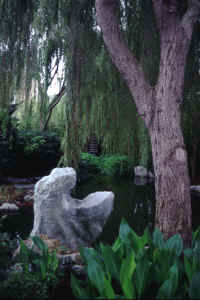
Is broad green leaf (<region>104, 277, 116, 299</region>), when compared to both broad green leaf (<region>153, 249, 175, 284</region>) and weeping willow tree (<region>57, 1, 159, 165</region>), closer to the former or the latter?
broad green leaf (<region>153, 249, 175, 284</region>)

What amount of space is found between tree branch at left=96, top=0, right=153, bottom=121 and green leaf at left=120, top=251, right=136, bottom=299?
4.92 ft

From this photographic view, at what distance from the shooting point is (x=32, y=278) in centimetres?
163

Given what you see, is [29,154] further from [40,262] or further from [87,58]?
[40,262]

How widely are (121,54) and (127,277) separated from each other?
79.1 inches

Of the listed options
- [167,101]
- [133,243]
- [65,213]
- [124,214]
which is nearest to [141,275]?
[133,243]

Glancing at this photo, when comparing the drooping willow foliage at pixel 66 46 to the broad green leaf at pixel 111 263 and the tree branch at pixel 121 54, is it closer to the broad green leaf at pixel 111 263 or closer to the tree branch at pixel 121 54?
the tree branch at pixel 121 54

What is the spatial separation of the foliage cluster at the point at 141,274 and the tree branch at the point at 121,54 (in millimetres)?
1308

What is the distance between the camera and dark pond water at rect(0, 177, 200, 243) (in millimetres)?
3485

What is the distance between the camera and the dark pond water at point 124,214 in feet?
11.4

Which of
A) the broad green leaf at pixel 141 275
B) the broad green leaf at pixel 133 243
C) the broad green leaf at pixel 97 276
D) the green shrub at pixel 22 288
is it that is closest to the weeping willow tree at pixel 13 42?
the green shrub at pixel 22 288

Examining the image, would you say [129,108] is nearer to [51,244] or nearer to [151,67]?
[151,67]

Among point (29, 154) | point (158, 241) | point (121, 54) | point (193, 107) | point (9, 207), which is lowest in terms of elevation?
point (9, 207)

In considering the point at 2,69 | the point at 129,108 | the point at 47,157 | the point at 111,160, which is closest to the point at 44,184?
the point at 2,69

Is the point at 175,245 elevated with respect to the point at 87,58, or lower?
lower
